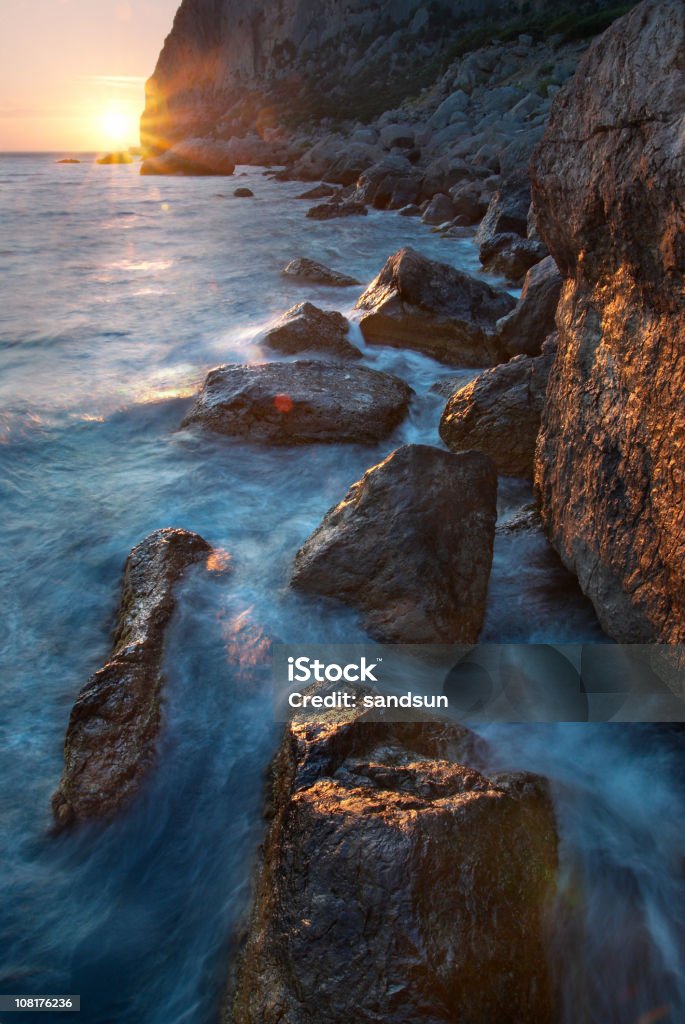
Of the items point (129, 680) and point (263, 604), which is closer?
point (129, 680)

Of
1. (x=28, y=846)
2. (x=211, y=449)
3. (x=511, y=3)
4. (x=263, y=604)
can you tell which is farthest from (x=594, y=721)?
(x=511, y=3)

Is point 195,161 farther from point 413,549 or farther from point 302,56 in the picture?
point 413,549

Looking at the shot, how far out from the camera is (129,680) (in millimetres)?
3193

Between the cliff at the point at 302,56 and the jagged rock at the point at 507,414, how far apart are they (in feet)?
141

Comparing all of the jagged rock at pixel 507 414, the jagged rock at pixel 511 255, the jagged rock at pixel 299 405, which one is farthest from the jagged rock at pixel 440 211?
the jagged rock at pixel 507 414

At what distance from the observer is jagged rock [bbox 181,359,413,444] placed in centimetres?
605

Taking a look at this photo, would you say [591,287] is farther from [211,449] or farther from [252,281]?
[252,281]

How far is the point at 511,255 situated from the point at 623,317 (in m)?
9.01

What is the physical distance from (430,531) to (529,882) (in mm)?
1876


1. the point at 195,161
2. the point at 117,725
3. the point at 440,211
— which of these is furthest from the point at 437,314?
the point at 195,161

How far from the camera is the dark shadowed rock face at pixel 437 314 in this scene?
315 inches

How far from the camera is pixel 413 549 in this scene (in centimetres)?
367

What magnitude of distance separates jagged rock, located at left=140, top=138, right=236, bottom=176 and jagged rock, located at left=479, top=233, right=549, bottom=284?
132 ft

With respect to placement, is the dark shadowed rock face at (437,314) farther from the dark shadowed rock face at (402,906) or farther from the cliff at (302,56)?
the cliff at (302,56)
